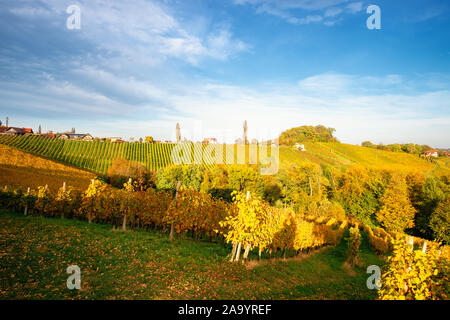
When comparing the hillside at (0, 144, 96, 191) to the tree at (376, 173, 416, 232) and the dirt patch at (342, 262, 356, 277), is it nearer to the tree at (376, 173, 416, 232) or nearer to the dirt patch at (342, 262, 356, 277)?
the dirt patch at (342, 262, 356, 277)

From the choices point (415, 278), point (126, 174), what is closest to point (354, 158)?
point (126, 174)

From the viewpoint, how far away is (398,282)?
4988 millimetres

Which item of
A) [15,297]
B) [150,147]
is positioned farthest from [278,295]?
[150,147]

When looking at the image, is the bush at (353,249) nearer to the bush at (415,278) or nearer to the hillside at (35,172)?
the bush at (415,278)

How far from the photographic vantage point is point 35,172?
41.5 meters

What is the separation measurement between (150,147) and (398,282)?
79.7 m

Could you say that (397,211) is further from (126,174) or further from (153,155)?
(153,155)

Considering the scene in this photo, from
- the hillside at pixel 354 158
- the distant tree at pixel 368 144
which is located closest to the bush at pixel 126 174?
the hillside at pixel 354 158

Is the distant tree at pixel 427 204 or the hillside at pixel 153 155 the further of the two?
the hillside at pixel 153 155

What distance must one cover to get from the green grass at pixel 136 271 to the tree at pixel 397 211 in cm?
3084

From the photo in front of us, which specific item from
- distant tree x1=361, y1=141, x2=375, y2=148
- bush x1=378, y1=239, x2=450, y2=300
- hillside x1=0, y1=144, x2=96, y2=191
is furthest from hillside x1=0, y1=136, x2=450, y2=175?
bush x1=378, y1=239, x2=450, y2=300

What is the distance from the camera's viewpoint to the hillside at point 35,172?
34569 millimetres

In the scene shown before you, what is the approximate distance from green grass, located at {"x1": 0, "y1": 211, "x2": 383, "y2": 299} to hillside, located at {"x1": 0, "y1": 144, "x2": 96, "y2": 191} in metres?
25.9

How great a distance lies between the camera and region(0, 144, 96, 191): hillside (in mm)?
34569
